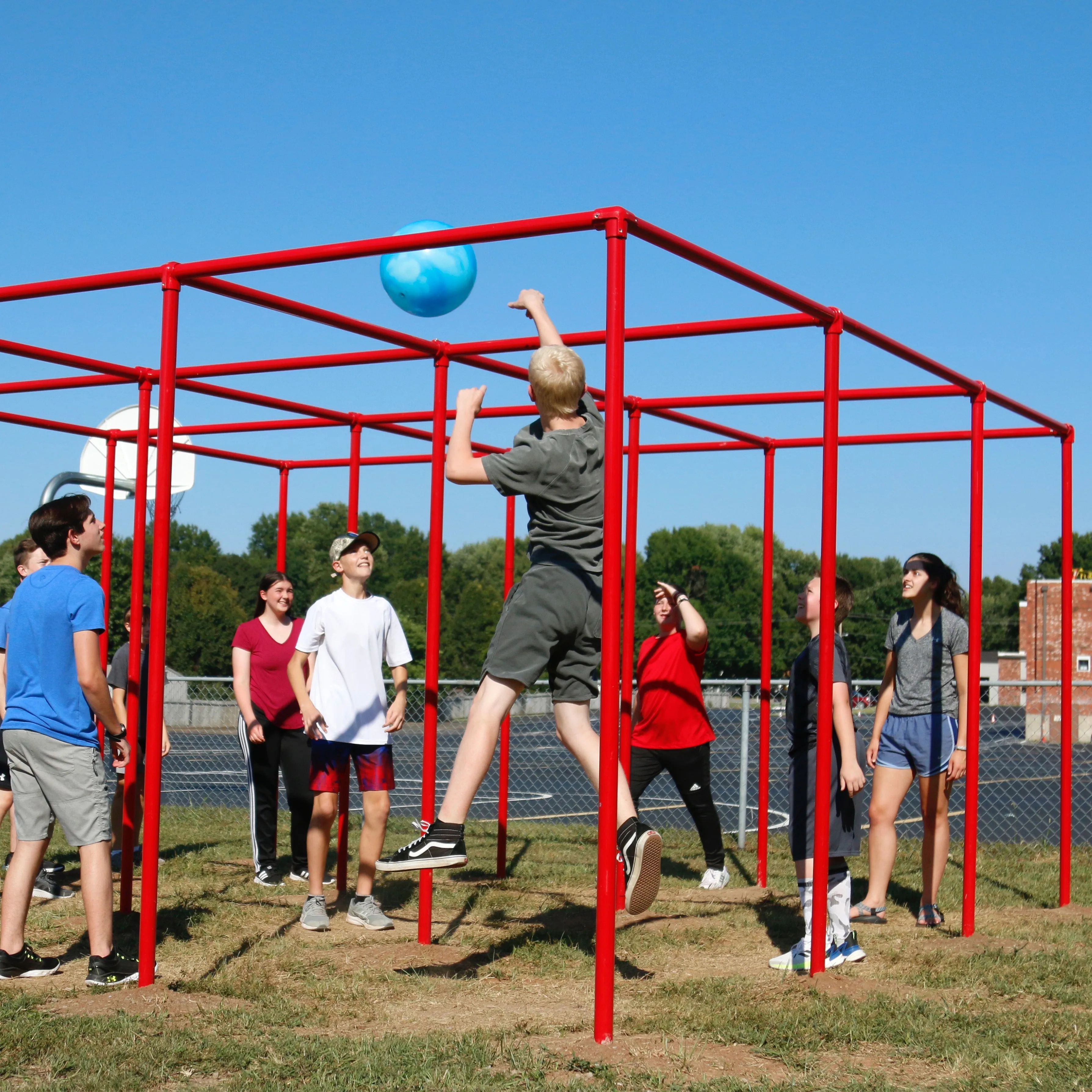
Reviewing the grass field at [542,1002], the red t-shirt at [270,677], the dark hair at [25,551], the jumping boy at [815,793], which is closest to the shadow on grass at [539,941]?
the grass field at [542,1002]

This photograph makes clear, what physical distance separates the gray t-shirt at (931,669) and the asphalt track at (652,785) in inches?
48.2

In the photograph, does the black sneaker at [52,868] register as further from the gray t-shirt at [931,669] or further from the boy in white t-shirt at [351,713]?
the gray t-shirt at [931,669]

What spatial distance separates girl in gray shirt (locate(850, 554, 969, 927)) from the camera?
6.08m

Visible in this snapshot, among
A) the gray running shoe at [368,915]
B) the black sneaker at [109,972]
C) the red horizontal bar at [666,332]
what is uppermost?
the red horizontal bar at [666,332]

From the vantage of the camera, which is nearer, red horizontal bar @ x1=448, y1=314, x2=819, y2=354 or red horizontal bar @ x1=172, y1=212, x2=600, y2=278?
red horizontal bar @ x1=172, y1=212, x2=600, y2=278

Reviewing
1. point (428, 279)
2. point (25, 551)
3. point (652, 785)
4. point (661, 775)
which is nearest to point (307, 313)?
point (428, 279)

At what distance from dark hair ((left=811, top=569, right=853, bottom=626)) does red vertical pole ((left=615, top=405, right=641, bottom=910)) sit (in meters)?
0.94

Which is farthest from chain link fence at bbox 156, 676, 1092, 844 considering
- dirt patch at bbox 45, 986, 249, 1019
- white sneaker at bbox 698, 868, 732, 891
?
dirt patch at bbox 45, 986, 249, 1019

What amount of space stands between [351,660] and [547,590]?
1873mm

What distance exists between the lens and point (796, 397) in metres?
6.59

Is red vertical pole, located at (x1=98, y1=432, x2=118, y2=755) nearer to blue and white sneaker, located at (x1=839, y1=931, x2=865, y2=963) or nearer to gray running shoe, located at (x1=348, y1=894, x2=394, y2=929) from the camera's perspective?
gray running shoe, located at (x1=348, y1=894, x2=394, y2=929)

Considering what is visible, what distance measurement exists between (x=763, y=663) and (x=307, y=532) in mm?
74183

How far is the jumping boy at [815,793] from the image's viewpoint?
511cm

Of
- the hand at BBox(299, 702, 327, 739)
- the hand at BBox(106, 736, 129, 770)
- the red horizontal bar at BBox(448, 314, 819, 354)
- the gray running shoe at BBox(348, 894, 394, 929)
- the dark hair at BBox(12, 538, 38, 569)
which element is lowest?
the gray running shoe at BBox(348, 894, 394, 929)
